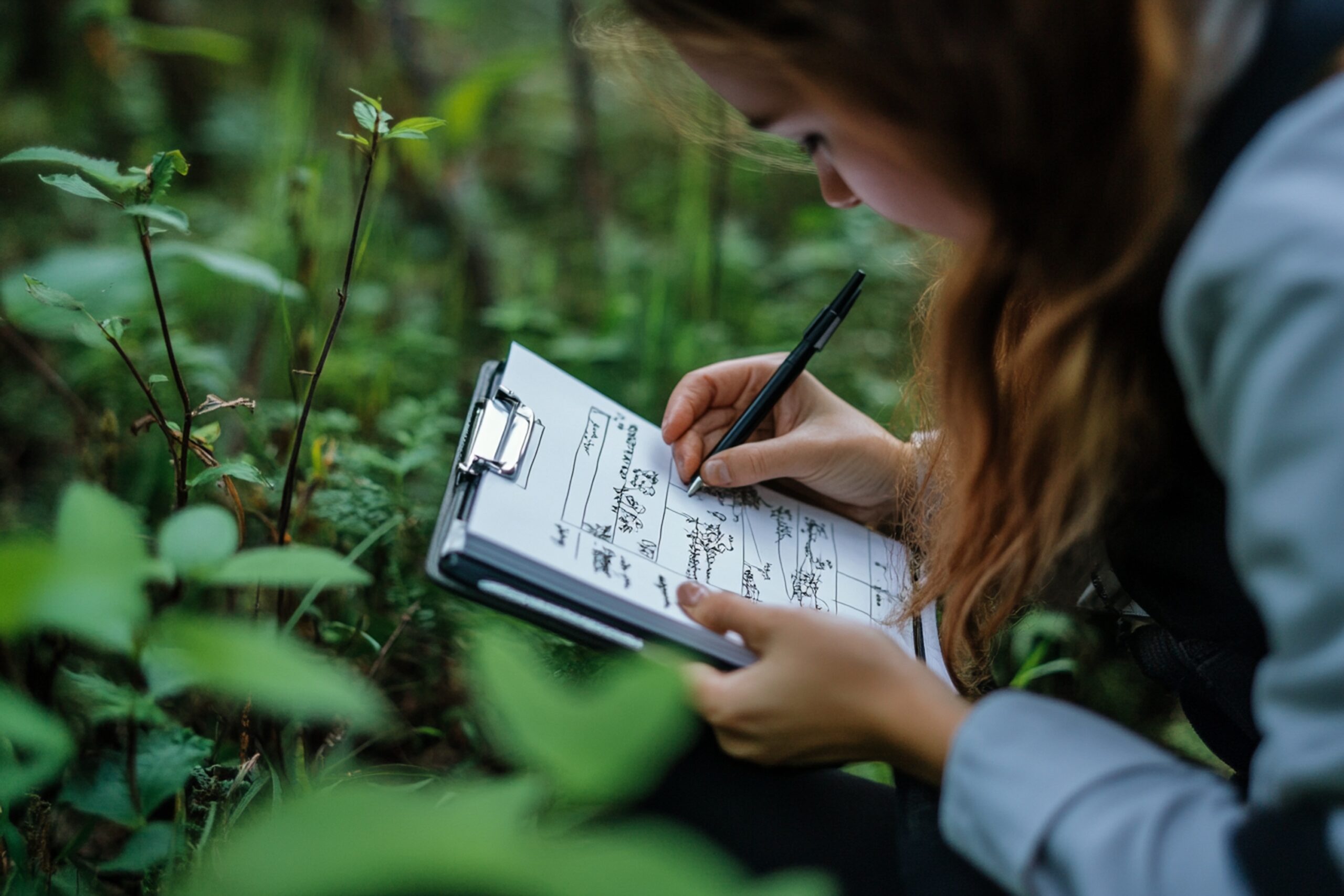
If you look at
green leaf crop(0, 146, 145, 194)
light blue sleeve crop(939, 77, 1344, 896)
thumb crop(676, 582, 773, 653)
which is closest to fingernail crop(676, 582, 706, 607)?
thumb crop(676, 582, 773, 653)

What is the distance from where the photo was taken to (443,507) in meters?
0.78

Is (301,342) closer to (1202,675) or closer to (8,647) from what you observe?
(8,647)

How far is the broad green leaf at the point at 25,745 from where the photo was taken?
362 mm

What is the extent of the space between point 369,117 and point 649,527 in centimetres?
46

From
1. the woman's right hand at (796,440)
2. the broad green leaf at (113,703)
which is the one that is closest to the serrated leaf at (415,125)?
the woman's right hand at (796,440)

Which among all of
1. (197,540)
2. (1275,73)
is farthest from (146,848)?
(1275,73)

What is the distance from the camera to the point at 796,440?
3.21ft

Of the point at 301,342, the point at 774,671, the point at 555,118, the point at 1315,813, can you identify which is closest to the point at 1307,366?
the point at 1315,813

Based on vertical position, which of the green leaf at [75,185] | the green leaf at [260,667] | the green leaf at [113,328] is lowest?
the green leaf at [113,328]

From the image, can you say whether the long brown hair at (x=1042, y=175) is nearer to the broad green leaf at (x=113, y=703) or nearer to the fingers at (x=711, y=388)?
the fingers at (x=711, y=388)

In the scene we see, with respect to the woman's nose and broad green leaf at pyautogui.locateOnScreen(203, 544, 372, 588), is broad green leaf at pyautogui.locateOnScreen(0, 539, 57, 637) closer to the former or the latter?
broad green leaf at pyautogui.locateOnScreen(203, 544, 372, 588)

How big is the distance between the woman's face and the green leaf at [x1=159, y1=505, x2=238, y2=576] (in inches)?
20.0

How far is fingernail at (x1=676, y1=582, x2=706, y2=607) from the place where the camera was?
0.74m

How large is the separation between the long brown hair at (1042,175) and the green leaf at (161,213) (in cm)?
45
